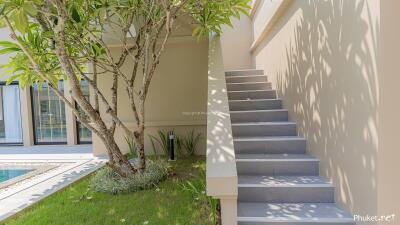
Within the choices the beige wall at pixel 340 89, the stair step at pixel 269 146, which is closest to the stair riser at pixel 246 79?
the beige wall at pixel 340 89

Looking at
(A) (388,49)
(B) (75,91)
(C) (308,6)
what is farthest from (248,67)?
(A) (388,49)

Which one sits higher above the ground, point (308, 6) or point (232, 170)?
point (308, 6)

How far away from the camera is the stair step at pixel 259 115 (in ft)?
16.2

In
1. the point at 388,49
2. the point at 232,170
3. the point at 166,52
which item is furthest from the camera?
the point at 166,52

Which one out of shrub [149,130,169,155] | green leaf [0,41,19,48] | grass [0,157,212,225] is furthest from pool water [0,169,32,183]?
green leaf [0,41,19,48]

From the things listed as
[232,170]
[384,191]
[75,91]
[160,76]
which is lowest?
[384,191]

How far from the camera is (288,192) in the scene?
3.31 m

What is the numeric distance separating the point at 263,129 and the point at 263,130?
0.05 ft

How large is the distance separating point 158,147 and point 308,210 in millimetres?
4657

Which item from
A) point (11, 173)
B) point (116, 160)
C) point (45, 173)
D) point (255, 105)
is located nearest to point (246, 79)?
point (255, 105)

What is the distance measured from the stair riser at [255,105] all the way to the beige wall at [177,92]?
72.3 inches

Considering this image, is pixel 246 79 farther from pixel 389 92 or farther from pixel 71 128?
pixel 71 128

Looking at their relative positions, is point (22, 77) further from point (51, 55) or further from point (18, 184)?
point (18, 184)

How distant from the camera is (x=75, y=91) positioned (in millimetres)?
4070
